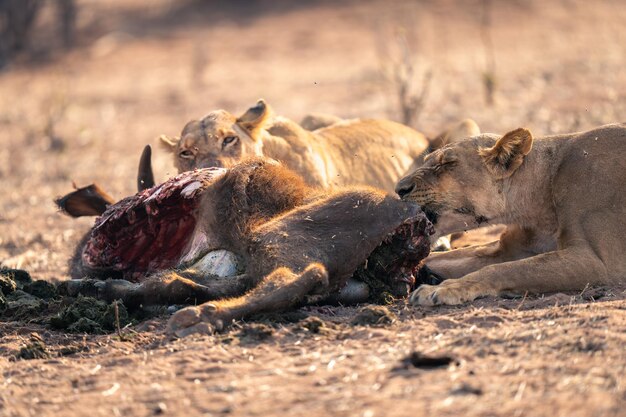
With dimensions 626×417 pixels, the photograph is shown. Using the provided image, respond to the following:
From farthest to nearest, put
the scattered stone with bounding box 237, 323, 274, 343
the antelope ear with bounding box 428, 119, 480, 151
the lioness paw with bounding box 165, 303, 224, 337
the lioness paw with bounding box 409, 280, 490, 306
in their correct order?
the antelope ear with bounding box 428, 119, 480, 151 < the lioness paw with bounding box 409, 280, 490, 306 < the lioness paw with bounding box 165, 303, 224, 337 < the scattered stone with bounding box 237, 323, 274, 343

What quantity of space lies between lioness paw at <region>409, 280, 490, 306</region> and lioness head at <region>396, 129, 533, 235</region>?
751 millimetres

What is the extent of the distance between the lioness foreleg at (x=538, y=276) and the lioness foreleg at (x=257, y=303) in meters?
0.77

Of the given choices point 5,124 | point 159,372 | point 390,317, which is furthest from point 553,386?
point 5,124

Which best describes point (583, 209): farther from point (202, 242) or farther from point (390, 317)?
point (202, 242)

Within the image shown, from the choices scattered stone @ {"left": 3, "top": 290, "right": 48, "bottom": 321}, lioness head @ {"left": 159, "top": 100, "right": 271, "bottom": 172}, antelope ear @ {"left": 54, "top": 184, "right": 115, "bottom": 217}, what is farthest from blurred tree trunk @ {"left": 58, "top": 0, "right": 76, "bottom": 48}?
scattered stone @ {"left": 3, "top": 290, "right": 48, "bottom": 321}

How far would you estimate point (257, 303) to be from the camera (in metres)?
4.77

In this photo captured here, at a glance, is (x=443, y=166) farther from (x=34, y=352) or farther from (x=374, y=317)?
(x=34, y=352)

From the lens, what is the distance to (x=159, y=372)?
4.19 metres

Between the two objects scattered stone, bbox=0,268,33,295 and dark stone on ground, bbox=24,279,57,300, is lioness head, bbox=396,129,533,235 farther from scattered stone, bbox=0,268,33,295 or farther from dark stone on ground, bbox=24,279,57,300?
scattered stone, bbox=0,268,33,295

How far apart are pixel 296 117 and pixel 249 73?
195 inches

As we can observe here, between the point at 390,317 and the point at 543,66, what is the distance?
40.1 ft

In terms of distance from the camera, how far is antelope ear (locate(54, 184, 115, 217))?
6.61m

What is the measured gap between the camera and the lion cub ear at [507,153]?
591cm

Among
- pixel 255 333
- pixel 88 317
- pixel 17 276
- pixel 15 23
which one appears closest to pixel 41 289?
pixel 17 276
